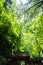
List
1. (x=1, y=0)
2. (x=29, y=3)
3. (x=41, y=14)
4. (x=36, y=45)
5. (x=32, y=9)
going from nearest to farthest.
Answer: (x=32, y=9), (x=29, y=3), (x=41, y=14), (x=1, y=0), (x=36, y=45)

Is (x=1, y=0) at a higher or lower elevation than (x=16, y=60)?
higher

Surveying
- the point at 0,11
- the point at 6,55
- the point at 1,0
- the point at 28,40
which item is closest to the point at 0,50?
the point at 6,55

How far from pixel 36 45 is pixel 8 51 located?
876 centimetres

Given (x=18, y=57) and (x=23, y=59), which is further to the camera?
(x=23, y=59)

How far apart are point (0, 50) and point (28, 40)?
9294 mm

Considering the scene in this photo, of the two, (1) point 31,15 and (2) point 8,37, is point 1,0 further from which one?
(1) point 31,15

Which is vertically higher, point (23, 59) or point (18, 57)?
point (18, 57)

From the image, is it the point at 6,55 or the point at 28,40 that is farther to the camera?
the point at 28,40

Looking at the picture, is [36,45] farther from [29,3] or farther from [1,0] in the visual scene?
[29,3]

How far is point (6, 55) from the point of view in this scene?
15172 mm

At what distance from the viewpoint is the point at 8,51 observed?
50.8 feet

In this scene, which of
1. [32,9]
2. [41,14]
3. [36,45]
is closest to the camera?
[32,9]

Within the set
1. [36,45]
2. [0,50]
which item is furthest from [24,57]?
[36,45]

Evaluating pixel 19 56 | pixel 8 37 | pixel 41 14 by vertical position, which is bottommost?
pixel 19 56
